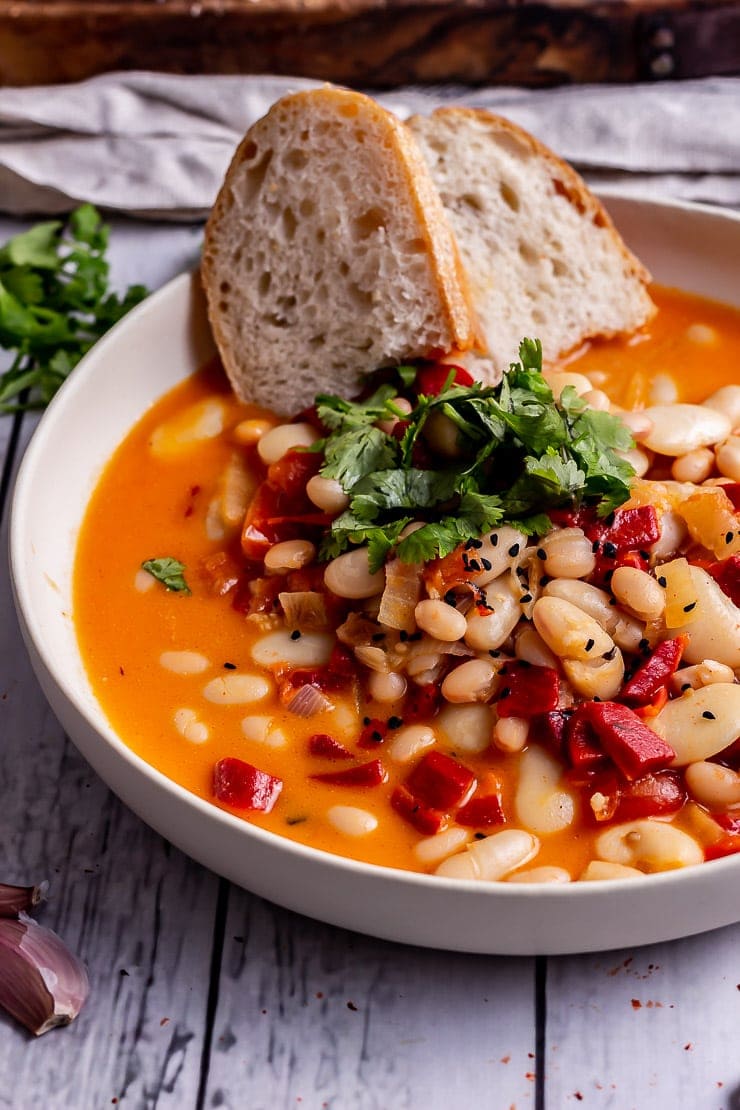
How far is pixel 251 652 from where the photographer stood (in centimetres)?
291

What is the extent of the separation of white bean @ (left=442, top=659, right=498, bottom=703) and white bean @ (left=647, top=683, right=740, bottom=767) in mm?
344

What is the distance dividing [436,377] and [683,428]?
26.1 inches

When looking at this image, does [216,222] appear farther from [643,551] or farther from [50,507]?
[643,551]

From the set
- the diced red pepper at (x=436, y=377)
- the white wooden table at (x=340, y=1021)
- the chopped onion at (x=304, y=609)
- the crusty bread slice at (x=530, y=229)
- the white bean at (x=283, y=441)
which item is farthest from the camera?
the crusty bread slice at (x=530, y=229)

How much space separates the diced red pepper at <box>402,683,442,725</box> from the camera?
2729 millimetres

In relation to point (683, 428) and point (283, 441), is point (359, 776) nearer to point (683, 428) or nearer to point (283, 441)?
point (283, 441)

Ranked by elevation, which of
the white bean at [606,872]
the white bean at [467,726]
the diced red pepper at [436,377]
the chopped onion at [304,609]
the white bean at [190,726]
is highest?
the diced red pepper at [436,377]

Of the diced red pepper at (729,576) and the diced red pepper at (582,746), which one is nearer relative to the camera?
the diced red pepper at (582,746)

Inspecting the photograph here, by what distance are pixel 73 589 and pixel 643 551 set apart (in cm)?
136

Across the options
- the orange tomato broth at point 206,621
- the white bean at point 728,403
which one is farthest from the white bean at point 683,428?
the orange tomato broth at point 206,621

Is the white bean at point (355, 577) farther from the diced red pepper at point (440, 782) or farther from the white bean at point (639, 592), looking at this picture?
the white bean at point (639, 592)

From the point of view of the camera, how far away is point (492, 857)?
8.00 ft

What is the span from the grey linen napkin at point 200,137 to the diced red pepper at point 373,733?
2318 millimetres

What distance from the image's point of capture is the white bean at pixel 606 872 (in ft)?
7.83
